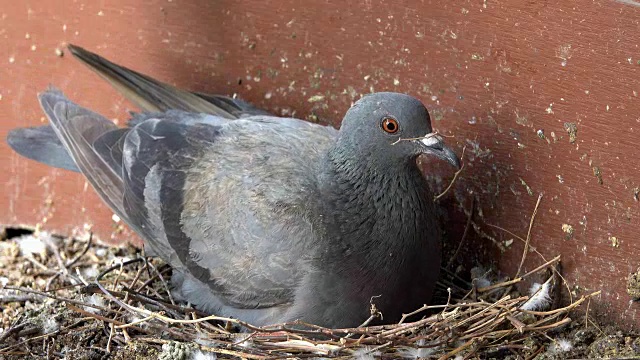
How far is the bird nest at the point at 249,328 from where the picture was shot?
459 cm

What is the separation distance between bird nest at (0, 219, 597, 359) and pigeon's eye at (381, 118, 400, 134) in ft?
2.96

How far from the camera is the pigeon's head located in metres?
4.73

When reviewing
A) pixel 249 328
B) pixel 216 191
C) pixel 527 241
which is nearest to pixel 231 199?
pixel 216 191

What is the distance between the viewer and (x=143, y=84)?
583 centimetres

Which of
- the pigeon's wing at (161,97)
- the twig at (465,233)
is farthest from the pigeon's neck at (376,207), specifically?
the pigeon's wing at (161,97)

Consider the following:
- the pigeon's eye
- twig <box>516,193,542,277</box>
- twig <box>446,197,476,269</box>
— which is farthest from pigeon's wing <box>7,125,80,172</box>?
twig <box>516,193,542,277</box>

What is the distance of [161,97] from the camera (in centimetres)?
584

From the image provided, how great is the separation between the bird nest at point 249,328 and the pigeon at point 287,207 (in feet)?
0.57

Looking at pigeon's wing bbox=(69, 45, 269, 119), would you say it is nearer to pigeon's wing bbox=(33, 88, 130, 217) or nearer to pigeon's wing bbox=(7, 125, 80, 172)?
pigeon's wing bbox=(33, 88, 130, 217)

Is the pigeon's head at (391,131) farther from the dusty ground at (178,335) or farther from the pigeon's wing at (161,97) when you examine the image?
the pigeon's wing at (161,97)

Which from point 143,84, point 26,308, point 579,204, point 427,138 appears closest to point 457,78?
point 427,138

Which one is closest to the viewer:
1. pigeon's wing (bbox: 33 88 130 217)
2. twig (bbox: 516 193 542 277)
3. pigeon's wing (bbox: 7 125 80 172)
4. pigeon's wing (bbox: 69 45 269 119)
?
twig (bbox: 516 193 542 277)

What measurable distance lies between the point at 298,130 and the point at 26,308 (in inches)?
78.7

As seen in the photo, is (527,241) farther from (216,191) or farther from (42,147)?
(42,147)
